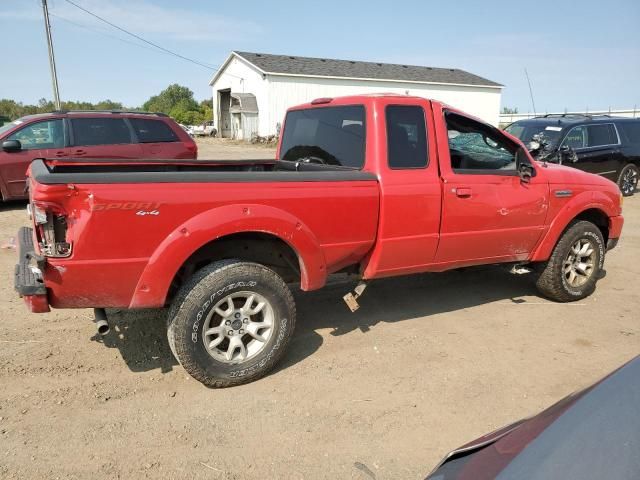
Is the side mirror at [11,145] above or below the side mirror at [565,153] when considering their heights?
above

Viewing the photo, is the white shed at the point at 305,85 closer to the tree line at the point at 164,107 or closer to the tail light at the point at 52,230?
the tree line at the point at 164,107

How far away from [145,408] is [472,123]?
347 centimetres

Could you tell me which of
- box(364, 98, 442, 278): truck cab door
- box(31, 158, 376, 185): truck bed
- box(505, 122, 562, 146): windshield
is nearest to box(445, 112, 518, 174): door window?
box(364, 98, 442, 278): truck cab door

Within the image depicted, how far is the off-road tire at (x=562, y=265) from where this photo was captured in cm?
518

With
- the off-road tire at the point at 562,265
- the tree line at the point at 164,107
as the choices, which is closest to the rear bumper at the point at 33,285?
the off-road tire at the point at 562,265

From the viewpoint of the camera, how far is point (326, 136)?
462 cm

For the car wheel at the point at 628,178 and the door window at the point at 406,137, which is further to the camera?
the car wheel at the point at 628,178

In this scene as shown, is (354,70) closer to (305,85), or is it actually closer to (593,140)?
(305,85)

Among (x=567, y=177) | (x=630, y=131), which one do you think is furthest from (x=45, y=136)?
(x=630, y=131)

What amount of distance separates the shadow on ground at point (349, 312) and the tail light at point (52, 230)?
3.73 feet

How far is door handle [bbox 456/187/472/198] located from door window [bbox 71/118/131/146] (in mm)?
7294

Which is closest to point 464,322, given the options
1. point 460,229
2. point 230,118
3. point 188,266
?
point 460,229

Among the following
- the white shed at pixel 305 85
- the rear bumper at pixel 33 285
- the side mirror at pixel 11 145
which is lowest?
the rear bumper at pixel 33 285

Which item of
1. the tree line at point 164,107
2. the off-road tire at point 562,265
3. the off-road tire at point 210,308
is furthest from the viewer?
the tree line at point 164,107
